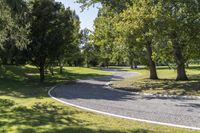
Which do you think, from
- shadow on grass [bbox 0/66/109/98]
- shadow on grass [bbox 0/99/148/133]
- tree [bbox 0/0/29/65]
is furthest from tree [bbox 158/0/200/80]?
shadow on grass [bbox 0/99/148/133]

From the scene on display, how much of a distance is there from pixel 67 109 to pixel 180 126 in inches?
206

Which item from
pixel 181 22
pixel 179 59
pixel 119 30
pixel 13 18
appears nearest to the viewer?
pixel 13 18

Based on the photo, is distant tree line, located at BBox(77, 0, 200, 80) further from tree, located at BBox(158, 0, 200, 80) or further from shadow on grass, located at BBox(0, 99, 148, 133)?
shadow on grass, located at BBox(0, 99, 148, 133)

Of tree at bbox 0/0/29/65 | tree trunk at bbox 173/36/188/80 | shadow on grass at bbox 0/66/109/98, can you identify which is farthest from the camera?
tree trunk at bbox 173/36/188/80

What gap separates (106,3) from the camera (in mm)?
33219

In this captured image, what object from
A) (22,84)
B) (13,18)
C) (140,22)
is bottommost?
(22,84)

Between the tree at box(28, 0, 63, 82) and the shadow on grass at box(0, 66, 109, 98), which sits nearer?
the shadow on grass at box(0, 66, 109, 98)

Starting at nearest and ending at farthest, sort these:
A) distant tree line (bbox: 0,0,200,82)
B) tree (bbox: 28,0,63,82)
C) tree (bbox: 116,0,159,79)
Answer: distant tree line (bbox: 0,0,200,82) < tree (bbox: 116,0,159,79) < tree (bbox: 28,0,63,82)

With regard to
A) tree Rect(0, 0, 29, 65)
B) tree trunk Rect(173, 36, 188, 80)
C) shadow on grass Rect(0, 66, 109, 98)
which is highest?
tree Rect(0, 0, 29, 65)

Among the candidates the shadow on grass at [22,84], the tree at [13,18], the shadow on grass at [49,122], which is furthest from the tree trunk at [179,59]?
the shadow on grass at [49,122]

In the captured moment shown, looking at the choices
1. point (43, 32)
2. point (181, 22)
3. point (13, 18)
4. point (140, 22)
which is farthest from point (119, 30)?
point (13, 18)

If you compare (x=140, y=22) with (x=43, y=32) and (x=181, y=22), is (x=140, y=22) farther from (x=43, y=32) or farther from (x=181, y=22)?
(x=43, y=32)

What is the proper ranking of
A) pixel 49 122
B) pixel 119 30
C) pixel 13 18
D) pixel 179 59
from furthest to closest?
pixel 179 59, pixel 119 30, pixel 13 18, pixel 49 122

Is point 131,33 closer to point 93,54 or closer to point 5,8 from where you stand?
point 5,8
